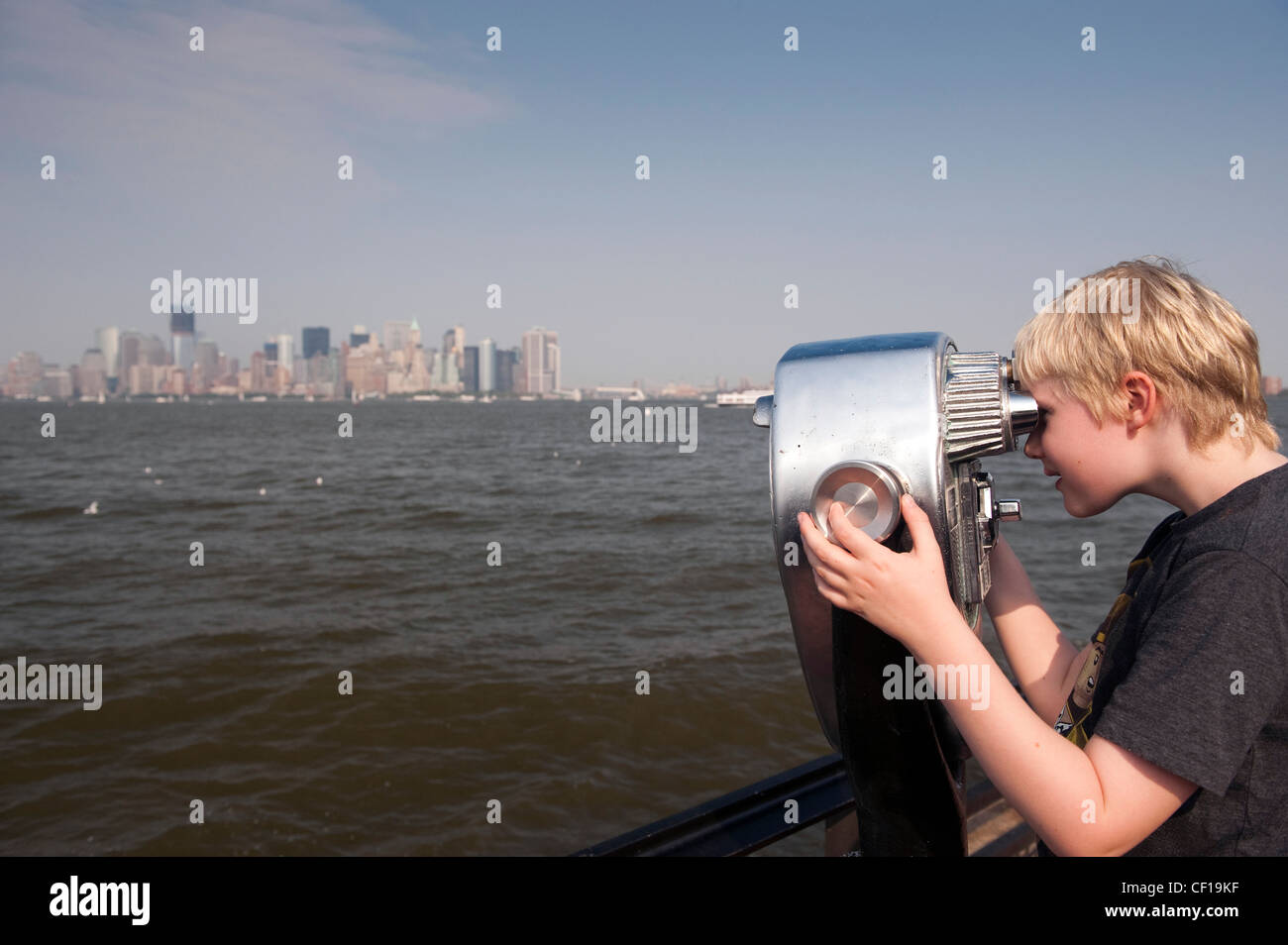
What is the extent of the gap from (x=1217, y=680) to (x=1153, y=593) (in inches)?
5.9

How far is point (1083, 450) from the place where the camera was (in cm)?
117

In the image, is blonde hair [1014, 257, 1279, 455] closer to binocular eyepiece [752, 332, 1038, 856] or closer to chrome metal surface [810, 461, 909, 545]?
binocular eyepiece [752, 332, 1038, 856]

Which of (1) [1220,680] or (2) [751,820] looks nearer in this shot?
(1) [1220,680]

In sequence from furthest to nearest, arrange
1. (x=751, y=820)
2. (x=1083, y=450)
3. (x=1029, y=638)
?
(x=751, y=820) → (x=1029, y=638) → (x=1083, y=450)

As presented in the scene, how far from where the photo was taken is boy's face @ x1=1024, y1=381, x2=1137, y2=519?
1.16 m

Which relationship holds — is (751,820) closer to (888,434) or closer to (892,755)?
(892,755)

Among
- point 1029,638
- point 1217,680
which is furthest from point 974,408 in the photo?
point 1029,638

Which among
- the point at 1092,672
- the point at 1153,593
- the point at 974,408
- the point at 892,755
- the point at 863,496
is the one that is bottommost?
the point at 892,755

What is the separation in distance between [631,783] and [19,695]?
223 inches

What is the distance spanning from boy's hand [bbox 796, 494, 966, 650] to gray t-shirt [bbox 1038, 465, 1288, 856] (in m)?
0.23

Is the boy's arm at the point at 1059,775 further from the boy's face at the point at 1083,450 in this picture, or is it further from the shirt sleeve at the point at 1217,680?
the boy's face at the point at 1083,450

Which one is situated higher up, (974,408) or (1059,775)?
(974,408)

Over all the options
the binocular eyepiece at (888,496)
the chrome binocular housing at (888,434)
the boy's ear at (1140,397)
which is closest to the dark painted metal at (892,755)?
the binocular eyepiece at (888,496)
